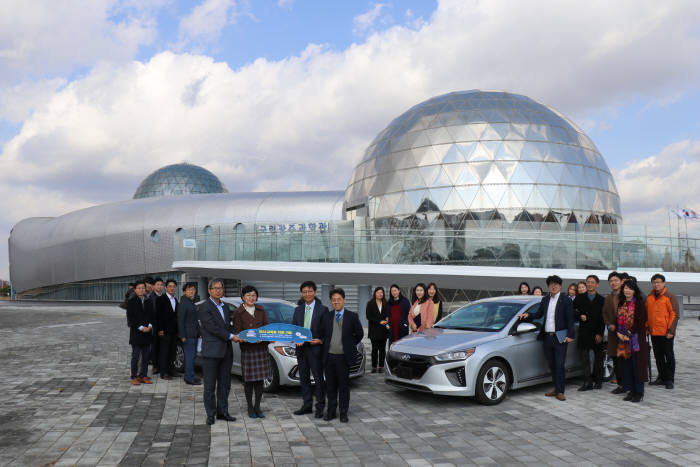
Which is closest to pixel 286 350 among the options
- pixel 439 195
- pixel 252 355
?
pixel 252 355

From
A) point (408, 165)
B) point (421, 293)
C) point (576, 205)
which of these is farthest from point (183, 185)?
point (421, 293)

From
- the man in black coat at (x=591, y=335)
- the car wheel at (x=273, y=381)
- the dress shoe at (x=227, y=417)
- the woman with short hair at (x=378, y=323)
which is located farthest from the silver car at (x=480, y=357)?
the dress shoe at (x=227, y=417)

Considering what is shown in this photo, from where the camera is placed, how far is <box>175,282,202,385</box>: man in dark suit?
862cm

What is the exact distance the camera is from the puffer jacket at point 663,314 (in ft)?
27.0

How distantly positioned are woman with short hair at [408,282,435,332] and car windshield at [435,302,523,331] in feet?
1.67

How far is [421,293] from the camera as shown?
972cm

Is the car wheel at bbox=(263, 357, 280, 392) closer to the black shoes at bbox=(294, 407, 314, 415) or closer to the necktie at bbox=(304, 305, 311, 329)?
the black shoes at bbox=(294, 407, 314, 415)

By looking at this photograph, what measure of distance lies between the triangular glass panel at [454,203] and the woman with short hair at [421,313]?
1032 centimetres

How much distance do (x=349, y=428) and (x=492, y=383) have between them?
2279mm

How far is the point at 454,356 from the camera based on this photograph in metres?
7.16

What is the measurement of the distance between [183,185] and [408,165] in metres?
42.2

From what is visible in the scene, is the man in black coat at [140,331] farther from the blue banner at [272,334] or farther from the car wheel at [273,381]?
the blue banner at [272,334]

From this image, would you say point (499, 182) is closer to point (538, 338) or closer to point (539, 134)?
point (539, 134)

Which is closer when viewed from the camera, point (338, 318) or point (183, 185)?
point (338, 318)
